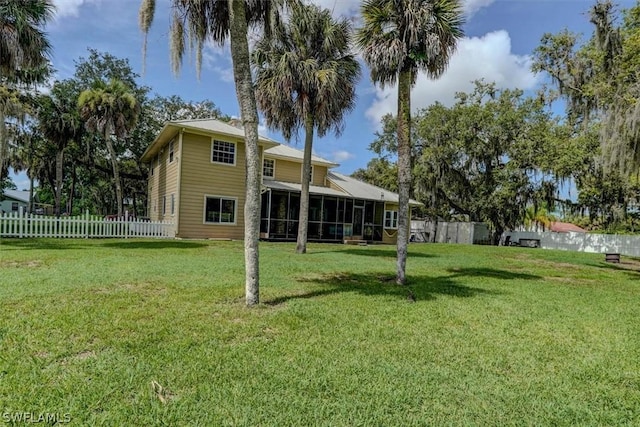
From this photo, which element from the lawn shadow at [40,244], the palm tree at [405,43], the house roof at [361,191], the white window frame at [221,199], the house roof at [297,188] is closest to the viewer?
the palm tree at [405,43]

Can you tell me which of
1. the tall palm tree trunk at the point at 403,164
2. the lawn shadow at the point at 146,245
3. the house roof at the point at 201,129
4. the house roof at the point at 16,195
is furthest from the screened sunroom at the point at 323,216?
the house roof at the point at 16,195

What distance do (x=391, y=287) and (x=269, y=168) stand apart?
1421 cm

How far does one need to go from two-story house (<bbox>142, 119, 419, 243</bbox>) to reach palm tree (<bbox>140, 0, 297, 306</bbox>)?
10891mm

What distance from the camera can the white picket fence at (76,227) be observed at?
45.5 feet

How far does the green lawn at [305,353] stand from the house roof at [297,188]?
1125cm

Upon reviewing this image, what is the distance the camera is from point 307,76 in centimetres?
1182

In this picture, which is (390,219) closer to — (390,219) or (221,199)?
(390,219)

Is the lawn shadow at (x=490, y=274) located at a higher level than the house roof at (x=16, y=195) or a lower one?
lower

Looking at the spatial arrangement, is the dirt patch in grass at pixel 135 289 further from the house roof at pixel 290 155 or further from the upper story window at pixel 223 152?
the house roof at pixel 290 155

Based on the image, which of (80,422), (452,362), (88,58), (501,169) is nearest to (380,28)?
(452,362)

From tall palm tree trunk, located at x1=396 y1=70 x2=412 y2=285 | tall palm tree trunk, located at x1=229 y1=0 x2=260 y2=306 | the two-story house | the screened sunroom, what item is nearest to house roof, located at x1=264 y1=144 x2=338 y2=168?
the two-story house

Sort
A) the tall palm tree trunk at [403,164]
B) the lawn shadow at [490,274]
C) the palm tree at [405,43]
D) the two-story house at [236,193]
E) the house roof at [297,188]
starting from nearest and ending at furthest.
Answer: the palm tree at [405,43], the tall palm tree trunk at [403,164], the lawn shadow at [490,274], the two-story house at [236,193], the house roof at [297,188]

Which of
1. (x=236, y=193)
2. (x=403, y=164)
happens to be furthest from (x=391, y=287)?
(x=236, y=193)

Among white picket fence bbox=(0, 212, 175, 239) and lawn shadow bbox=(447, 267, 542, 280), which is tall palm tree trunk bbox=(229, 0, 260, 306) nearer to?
lawn shadow bbox=(447, 267, 542, 280)
